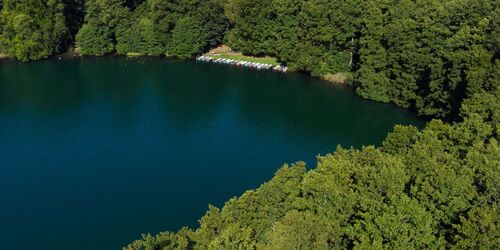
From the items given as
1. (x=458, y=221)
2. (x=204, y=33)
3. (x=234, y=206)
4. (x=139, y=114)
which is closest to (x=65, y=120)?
(x=139, y=114)

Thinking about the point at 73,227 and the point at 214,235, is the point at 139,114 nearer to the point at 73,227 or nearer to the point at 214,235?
the point at 73,227

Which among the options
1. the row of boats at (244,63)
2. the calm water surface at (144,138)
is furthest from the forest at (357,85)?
the calm water surface at (144,138)

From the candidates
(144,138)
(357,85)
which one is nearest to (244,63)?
(357,85)

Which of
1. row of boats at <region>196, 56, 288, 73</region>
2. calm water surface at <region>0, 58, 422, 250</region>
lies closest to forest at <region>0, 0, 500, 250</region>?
row of boats at <region>196, 56, 288, 73</region>

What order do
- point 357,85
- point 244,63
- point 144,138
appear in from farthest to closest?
point 244,63 < point 357,85 < point 144,138

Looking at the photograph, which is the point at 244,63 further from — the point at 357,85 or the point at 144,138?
the point at 144,138

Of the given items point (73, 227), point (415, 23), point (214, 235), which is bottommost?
point (73, 227)

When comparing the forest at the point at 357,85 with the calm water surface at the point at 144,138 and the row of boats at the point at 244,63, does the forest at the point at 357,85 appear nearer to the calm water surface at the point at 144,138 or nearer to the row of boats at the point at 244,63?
the row of boats at the point at 244,63
